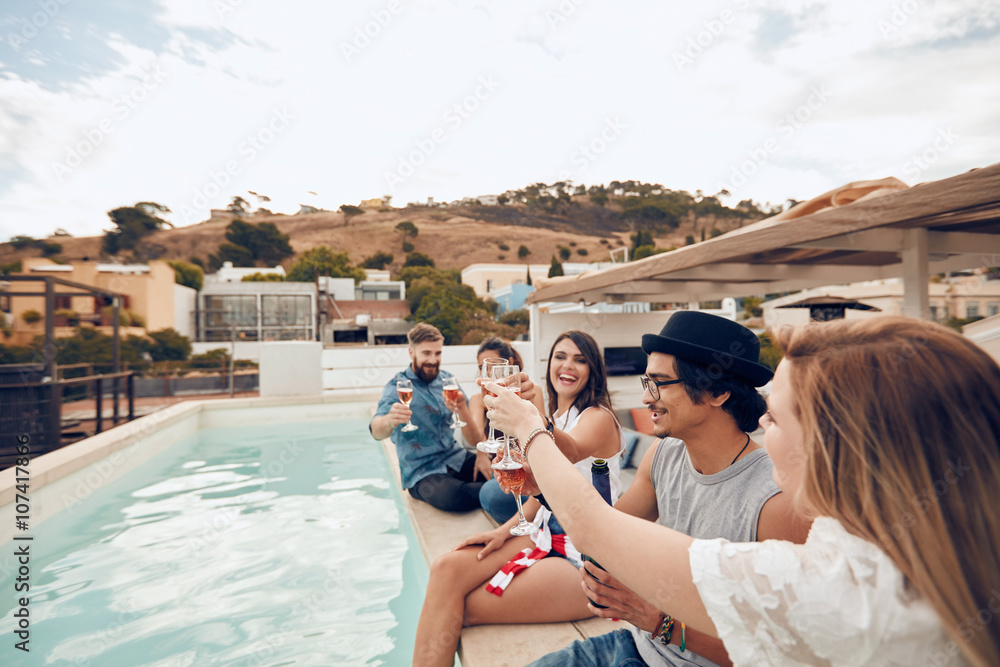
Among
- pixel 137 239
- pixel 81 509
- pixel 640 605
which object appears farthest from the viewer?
pixel 137 239

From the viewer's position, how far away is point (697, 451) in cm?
150

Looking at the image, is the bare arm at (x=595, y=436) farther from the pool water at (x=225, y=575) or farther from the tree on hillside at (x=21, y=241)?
the tree on hillside at (x=21, y=241)

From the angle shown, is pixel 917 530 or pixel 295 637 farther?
pixel 295 637

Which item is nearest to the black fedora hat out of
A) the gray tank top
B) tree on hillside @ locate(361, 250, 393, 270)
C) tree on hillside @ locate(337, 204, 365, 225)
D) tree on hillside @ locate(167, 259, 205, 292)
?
the gray tank top

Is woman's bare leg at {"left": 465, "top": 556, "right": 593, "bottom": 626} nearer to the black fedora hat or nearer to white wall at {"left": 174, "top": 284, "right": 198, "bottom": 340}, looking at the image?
the black fedora hat

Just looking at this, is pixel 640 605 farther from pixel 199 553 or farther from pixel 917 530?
pixel 199 553

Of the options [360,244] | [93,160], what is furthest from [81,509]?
[360,244]

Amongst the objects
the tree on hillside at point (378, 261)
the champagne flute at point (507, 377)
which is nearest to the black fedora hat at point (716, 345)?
the champagne flute at point (507, 377)

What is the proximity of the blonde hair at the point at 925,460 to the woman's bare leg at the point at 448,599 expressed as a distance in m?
1.53

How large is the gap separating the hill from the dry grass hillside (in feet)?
0.44

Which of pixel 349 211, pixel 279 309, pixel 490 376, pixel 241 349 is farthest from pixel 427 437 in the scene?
pixel 349 211

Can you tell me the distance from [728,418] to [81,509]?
6.34 meters

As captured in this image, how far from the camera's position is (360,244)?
218 feet

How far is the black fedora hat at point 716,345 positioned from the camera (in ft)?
4.76
